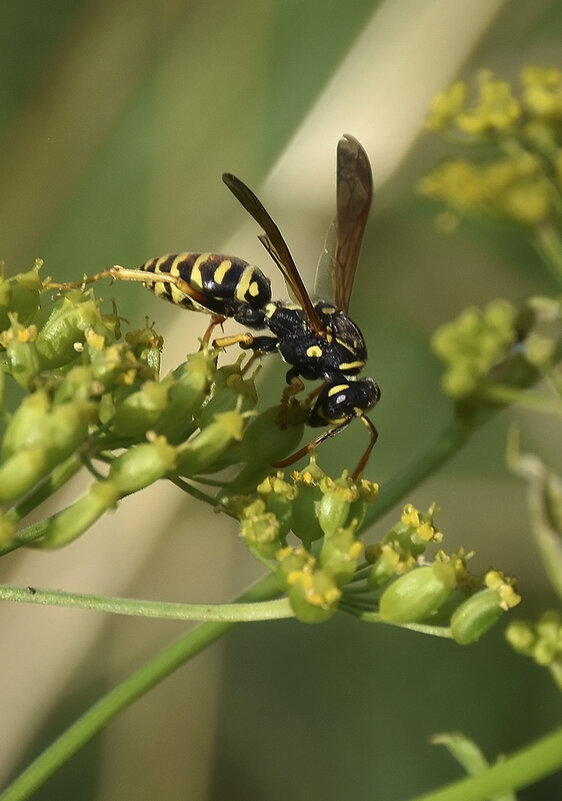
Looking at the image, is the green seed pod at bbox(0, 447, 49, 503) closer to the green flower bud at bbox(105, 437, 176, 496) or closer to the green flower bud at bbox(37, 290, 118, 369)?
the green flower bud at bbox(105, 437, 176, 496)

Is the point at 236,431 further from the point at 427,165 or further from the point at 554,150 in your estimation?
the point at 427,165

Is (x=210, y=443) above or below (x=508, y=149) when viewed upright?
below

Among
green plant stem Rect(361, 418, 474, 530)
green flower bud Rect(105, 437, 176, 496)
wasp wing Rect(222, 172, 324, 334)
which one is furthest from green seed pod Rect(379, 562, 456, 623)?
wasp wing Rect(222, 172, 324, 334)

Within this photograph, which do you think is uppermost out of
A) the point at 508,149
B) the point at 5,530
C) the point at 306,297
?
the point at 508,149

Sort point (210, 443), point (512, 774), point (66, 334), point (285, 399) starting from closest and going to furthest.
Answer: point (512, 774) < point (210, 443) < point (66, 334) < point (285, 399)

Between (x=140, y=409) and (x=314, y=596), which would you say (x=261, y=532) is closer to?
(x=314, y=596)

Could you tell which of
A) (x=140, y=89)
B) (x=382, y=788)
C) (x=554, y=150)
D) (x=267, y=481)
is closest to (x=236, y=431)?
(x=267, y=481)

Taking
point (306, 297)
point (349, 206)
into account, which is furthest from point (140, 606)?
point (349, 206)
